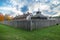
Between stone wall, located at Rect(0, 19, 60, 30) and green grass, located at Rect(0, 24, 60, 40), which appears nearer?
green grass, located at Rect(0, 24, 60, 40)

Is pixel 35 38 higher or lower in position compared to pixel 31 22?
lower

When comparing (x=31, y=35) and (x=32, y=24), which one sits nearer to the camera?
(x=31, y=35)

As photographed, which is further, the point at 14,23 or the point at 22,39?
the point at 14,23

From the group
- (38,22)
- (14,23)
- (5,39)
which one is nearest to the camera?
(5,39)

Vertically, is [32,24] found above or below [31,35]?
above

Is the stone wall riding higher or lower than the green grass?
higher

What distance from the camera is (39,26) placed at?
26469 millimetres

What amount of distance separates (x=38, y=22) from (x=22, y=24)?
303cm

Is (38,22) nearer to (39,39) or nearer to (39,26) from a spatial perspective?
(39,26)

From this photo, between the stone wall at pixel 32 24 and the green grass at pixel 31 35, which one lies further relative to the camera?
the stone wall at pixel 32 24

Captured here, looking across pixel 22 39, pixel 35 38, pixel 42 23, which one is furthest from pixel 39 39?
pixel 42 23

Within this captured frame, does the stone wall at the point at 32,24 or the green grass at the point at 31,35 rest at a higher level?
the stone wall at the point at 32,24

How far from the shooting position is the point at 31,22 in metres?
24.9

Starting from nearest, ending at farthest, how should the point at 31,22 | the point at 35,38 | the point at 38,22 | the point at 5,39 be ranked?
the point at 5,39
the point at 35,38
the point at 31,22
the point at 38,22
